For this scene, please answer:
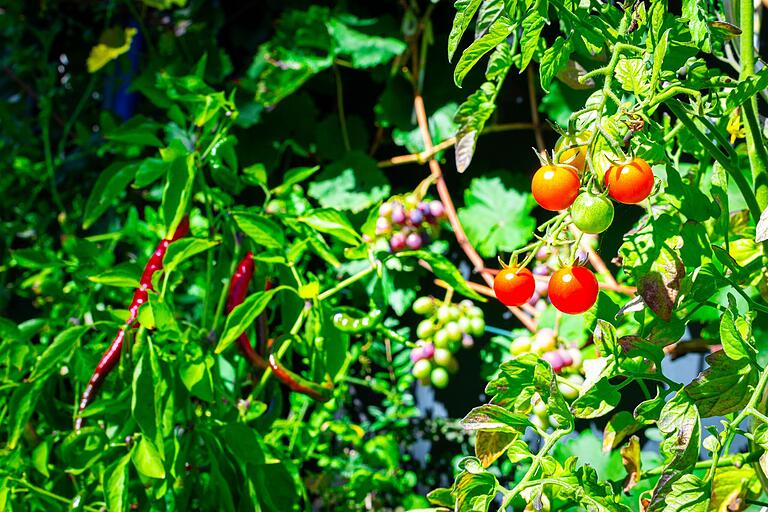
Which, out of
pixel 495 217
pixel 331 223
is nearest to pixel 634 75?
pixel 331 223

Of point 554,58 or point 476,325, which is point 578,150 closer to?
point 554,58

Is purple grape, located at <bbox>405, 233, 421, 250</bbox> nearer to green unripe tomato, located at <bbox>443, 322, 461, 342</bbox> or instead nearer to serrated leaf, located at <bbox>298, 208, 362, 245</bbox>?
green unripe tomato, located at <bbox>443, 322, 461, 342</bbox>

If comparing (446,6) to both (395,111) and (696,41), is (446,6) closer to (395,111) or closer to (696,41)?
(395,111)

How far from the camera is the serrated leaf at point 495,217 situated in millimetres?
1135

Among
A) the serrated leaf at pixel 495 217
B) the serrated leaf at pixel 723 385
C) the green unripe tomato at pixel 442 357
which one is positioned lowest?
the green unripe tomato at pixel 442 357

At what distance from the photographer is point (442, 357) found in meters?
1.04

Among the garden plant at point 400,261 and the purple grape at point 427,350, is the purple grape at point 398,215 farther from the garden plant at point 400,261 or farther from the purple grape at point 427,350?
the purple grape at point 427,350

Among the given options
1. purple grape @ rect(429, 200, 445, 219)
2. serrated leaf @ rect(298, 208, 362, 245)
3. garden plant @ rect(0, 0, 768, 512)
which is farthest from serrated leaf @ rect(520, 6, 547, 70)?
purple grape @ rect(429, 200, 445, 219)

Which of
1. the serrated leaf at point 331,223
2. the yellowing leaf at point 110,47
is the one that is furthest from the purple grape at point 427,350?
A: the yellowing leaf at point 110,47

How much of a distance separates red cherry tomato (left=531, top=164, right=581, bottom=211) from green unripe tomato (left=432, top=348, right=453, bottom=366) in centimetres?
57

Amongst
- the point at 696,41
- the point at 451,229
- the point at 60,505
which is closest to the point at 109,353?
the point at 60,505

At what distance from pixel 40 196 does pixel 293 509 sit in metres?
1.20

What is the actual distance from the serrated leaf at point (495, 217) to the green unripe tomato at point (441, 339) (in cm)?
17

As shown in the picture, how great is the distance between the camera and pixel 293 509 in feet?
2.96
